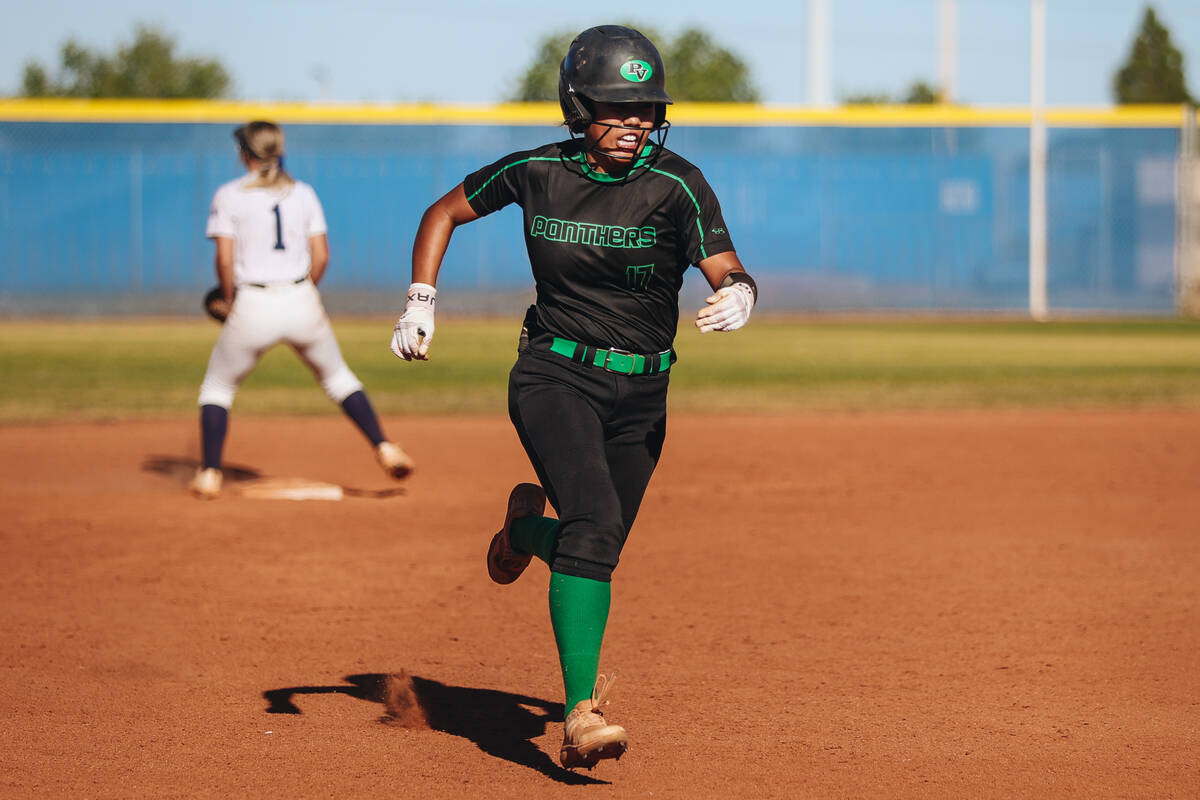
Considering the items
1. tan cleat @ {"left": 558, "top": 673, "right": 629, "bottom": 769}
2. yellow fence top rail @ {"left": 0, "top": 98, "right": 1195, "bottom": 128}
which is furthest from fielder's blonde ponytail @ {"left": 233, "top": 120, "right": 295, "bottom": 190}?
yellow fence top rail @ {"left": 0, "top": 98, "right": 1195, "bottom": 128}

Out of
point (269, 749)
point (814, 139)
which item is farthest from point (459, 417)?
point (814, 139)

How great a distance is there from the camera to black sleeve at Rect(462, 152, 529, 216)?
4.24m

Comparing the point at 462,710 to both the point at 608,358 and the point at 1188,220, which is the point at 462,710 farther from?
the point at 1188,220

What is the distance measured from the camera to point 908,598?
6145 mm

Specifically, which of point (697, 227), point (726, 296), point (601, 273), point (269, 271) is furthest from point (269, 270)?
point (726, 296)

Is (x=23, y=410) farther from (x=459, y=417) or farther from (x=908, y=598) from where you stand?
(x=908, y=598)

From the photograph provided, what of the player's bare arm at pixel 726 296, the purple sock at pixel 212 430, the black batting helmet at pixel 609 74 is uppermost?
the black batting helmet at pixel 609 74

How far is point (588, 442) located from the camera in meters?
4.04

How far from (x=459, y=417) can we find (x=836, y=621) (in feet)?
24.5

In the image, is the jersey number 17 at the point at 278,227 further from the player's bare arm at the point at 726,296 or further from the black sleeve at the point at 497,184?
the player's bare arm at the point at 726,296

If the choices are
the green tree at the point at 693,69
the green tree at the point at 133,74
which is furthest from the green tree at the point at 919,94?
the green tree at the point at 133,74

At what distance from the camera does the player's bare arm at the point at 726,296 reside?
3.76 m

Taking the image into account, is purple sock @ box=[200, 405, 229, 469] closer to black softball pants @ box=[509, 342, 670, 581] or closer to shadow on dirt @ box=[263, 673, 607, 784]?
shadow on dirt @ box=[263, 673, 607, 784]

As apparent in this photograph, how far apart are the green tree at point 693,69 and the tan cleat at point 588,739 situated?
59.4 metres
